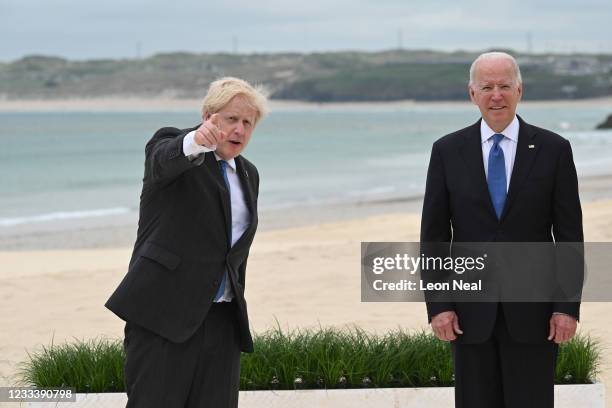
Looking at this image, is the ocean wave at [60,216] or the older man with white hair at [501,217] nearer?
the older man with white hair at [501,217]

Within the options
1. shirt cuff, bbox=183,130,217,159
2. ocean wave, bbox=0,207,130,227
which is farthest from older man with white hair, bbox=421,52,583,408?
ocean wave, bbox=0,207,130,227

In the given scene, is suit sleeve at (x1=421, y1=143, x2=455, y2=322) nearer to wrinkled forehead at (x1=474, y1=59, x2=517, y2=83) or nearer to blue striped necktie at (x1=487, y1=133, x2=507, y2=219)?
blue striped necktie at (x1=487, y1=133, x2=507, y2=219)

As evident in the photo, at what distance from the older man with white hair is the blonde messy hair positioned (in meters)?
0.77

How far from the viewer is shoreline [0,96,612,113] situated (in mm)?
140125

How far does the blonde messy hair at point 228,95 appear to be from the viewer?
3.44m

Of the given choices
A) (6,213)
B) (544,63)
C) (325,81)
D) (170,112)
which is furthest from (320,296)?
(544,63)

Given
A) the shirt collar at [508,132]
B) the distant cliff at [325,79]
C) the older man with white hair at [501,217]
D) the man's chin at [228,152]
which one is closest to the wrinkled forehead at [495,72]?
the older man with white hair at [501,217]

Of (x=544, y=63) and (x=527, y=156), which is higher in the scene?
(x=544, y=63)

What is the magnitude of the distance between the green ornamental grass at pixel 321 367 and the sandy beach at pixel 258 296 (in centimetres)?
94

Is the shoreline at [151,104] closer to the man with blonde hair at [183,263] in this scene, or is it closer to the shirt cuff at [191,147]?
the man with blonde hair at [183,263]

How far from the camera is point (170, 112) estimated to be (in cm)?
13975

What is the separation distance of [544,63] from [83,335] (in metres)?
156

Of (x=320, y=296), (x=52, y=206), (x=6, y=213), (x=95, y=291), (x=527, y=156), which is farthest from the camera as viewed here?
(x=52, y=206)

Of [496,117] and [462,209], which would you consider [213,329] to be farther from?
[496,117]
